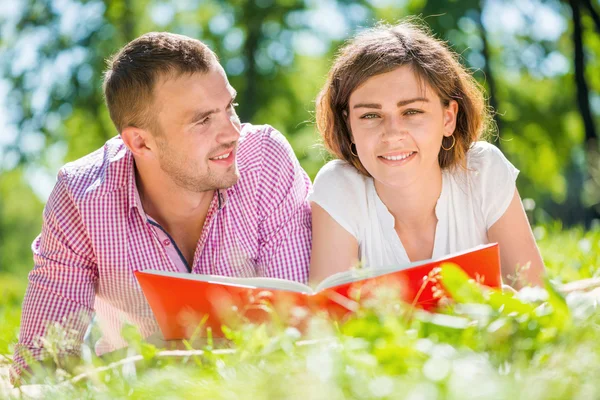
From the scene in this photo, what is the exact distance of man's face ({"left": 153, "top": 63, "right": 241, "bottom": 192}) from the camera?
3.07m

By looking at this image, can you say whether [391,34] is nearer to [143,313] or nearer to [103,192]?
[103,192]

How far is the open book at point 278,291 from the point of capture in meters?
1.98

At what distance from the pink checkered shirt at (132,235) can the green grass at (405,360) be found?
57.1 inches

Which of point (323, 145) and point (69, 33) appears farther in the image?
point (69, 33)

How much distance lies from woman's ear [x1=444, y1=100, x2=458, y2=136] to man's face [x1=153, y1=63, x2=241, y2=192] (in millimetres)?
937

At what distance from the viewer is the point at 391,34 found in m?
3.18

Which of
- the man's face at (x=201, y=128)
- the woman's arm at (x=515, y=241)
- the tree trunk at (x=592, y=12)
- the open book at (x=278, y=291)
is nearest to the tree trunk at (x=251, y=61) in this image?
the tree trunk at (x=592, y=12)

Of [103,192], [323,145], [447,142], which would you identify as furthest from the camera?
[323,145]

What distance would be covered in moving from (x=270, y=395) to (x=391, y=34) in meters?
2.35

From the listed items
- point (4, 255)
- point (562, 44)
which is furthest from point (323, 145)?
point (4, 255)

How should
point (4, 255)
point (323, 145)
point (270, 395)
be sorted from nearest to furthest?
1. point (270, 395)
2. point (323, 145)
3. point (4, 255)

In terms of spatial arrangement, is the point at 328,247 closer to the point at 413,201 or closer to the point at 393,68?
the point at 413,201

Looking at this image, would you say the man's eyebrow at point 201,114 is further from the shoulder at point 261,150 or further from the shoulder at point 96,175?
the shoulder at point 96,175

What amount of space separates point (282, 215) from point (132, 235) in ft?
2.22
